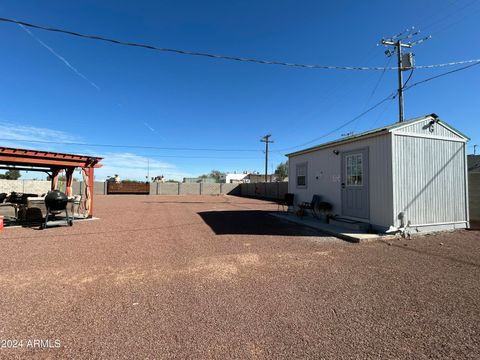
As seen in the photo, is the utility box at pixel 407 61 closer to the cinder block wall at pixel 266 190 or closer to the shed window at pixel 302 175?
the shed window at pixel 302 175

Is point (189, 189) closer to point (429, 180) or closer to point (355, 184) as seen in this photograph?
point (355, 184)

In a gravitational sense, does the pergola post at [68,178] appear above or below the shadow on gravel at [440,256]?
above

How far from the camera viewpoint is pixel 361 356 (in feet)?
7.22

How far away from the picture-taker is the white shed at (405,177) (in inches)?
273

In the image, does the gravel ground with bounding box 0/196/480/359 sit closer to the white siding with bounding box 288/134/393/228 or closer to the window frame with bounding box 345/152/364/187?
the white siding with bounding box 288/134/393/228

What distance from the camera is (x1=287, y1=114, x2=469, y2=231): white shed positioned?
695 centimetres

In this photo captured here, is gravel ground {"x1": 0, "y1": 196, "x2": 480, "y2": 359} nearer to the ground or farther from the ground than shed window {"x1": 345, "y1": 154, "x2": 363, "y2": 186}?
nearer to the ground

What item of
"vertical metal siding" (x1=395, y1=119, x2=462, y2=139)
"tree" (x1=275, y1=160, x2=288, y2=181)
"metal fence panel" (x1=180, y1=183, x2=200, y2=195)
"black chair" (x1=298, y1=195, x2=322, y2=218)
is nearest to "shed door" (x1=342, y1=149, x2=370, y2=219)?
"vertical metal siding" (x1=395, y1=119, x2=462, y2=139)

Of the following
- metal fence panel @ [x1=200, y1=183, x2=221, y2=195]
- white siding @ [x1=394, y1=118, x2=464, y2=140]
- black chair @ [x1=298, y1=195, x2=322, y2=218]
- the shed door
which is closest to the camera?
white siding @ [x1=394, y1=118, x2=464, y2=140]

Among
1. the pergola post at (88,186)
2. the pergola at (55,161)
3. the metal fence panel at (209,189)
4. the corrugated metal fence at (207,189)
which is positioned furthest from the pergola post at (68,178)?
the metal fence panel at (209,189)

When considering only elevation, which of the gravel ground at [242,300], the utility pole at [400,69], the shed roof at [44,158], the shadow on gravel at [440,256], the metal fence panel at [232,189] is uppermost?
the utility pole at [400,69]

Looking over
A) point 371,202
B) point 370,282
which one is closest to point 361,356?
point 370,282

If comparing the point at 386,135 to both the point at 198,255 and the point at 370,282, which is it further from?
the point at 198,255

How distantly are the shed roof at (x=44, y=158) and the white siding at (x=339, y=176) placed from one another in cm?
878
